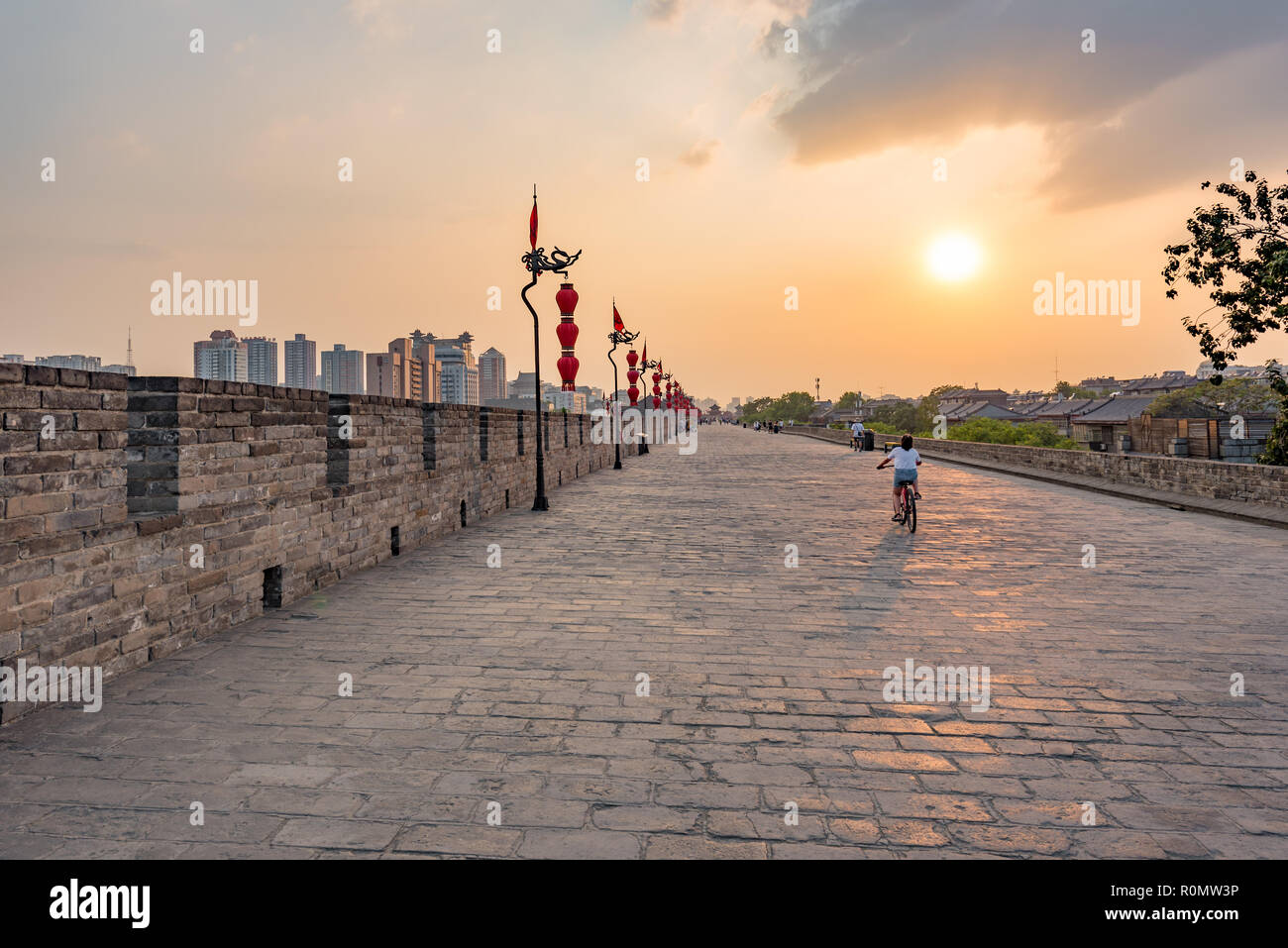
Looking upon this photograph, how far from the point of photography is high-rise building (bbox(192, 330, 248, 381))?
96.7 m

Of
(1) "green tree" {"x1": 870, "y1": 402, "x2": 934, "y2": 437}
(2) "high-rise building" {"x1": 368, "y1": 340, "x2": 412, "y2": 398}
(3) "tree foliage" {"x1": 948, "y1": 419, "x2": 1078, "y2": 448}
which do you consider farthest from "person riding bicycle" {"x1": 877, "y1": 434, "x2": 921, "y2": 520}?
(2) "high-rise building" {"x1": 368, "y1": 340, "x2": 412, "y2": 398}

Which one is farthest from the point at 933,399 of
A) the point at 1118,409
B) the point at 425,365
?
the point at 425,365

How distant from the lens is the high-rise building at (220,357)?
96738mm

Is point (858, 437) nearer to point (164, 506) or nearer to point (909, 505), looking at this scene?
point (909, 505)

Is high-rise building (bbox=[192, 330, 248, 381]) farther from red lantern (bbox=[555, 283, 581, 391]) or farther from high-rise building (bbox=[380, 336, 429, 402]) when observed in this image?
red lantern (bbox=[555, 283, 581, 391])

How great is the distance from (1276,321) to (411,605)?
2356cm

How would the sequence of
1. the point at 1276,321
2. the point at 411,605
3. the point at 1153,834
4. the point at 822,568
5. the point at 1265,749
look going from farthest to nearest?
1. the point at 1276,321
2. the point at 822,568
3. the point at 411,605
4. the point at 1265,749
5. the point at 1153,834

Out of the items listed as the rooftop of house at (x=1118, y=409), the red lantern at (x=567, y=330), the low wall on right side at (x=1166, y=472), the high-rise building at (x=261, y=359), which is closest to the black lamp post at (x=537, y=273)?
the red lantern at (x=567, y=330)

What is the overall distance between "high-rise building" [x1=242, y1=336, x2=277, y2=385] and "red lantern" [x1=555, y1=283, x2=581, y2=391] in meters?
124

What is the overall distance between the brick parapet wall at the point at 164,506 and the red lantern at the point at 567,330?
733 centimetres

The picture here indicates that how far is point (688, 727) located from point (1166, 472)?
1689cm

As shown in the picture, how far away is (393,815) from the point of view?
9.43 ft
